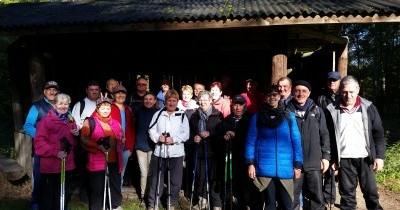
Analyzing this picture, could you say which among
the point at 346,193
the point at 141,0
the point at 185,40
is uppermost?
the point at 141,0

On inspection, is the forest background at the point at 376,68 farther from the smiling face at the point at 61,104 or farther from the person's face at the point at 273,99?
the person's face at the point at 273,99

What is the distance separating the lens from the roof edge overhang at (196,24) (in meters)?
5.47

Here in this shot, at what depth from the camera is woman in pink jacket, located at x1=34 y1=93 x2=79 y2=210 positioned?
459 cm

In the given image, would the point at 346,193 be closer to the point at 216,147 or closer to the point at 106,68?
the point at 216,147

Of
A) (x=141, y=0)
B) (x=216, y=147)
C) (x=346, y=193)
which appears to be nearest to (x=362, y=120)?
(x=346, y=193)

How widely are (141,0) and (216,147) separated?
4655 millimetres

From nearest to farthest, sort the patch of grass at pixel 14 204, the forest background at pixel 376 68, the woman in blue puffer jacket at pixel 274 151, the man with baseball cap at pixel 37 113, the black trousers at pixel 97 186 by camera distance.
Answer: the woman in blue puffer jacket at pixel 274 151 → the black trousers at pixel 97 186 → the man with baseball cap at pixel 37 113 → the patch of grass at pixel 14 204 → the forest background at pixel 376 68

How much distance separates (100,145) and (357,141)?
3.34 metres

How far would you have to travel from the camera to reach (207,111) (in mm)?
5445

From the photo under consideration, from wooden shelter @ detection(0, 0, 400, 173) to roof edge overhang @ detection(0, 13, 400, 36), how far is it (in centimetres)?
1

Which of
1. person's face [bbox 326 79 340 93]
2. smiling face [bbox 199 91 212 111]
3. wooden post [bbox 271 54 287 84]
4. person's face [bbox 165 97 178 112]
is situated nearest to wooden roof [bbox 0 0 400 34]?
wooden post [bbox 271 54 287 84]

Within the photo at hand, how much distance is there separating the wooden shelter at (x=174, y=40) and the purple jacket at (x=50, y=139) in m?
2.02

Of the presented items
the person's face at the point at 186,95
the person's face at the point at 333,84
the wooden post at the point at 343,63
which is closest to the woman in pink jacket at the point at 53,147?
the person's face at the point at 186,95

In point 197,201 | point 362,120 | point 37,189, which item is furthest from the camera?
point 197,201
